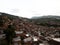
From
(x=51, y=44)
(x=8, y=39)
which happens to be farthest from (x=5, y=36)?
(x=51, y=44)

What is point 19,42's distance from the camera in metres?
13.1

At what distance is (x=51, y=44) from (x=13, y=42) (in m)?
3.54

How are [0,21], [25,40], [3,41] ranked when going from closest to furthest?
1. [3,41]
2. [25,40]
3. [0,21]

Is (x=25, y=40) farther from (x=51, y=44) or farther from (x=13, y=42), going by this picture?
(x=51, y=44)

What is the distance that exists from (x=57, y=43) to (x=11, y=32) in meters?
4.09

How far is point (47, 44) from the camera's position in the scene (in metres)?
14.0

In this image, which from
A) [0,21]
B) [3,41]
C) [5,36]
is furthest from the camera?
[0,21]

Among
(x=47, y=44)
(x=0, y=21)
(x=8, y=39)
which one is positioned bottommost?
(x=47, y=44)

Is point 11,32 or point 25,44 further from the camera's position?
point 25,44

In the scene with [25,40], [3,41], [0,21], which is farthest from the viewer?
[0,21]

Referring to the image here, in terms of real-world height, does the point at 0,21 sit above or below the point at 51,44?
above

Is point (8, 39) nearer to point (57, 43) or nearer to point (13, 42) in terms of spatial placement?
point (13, 42)

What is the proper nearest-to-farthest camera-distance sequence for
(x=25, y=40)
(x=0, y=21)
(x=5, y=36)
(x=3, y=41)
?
(x=3, y=41), (x=5, y=36), (x=25, y=40), (x=0, y=21)

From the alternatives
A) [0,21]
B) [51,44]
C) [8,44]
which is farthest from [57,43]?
[0,21]
